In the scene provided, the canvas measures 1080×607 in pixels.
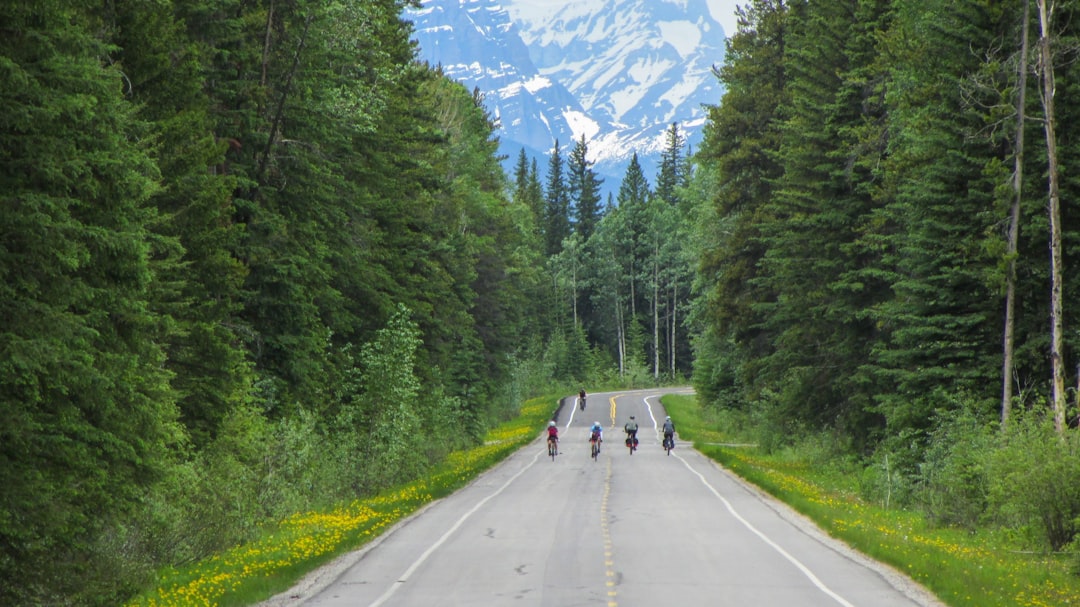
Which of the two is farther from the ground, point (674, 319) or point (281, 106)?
point (281, 106)

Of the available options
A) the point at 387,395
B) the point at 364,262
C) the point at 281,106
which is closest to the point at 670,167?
the point at 364,262

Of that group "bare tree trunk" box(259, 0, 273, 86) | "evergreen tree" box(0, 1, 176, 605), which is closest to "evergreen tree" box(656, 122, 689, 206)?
"bare tree trunk" box(259, 0, 273, 86)

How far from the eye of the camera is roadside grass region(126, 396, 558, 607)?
12766 mm

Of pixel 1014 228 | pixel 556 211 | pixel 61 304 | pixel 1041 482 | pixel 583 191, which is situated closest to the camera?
pixel 61 304

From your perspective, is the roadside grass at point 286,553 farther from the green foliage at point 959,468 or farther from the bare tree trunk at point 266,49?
the green foliage at point 959,468

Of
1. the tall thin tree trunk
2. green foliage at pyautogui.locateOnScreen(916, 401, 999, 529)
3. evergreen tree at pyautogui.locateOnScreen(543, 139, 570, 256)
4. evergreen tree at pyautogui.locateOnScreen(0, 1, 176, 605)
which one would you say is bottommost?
green foliage at pyautogui.locateOnScreen(916, 401, 999, 529)

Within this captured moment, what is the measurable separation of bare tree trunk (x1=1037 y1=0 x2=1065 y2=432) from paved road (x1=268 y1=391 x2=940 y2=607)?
5.87 metres

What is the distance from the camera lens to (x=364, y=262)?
3134cm

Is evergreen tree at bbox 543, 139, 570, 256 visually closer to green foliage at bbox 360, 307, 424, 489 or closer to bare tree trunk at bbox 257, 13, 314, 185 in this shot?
green foliage at bbox 360, 307, 424, 489

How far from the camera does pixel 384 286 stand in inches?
1359

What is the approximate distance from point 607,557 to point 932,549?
5.20 m

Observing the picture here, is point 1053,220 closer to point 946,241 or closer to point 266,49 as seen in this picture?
point 946,241

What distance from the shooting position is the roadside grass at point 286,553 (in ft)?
41.9

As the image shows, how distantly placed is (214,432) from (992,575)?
1341 cm
